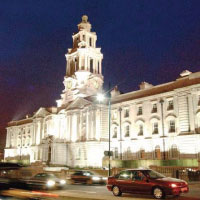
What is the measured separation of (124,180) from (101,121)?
38.6 m

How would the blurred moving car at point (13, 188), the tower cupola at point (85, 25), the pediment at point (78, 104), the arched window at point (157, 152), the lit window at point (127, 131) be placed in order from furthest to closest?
the tower cupola at point (85, 25) → the pediment at point (78, 104) → the lit window at point (127, 131) → the arched window at point (157, 152) → the blurred moving car at point (13, 188)

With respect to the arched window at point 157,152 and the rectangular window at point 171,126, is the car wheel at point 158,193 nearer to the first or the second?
the rectangular window at point 171,126

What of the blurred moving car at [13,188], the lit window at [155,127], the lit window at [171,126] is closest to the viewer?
the blurred moving car at [13,188]

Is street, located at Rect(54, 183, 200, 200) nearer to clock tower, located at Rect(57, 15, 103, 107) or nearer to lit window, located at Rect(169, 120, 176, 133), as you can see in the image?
lit window, located at Rect(169, 120, 176, 133)

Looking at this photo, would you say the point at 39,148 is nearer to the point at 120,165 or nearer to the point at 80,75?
the point at 80,75

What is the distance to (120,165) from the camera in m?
46.9

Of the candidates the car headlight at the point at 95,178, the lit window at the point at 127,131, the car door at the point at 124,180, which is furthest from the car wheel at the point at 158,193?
the lit window at the point at 127,131

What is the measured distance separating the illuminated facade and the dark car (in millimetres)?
23259

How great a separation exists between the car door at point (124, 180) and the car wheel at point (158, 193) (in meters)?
A: 1.92

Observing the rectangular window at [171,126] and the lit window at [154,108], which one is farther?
the lit window at [154,108]

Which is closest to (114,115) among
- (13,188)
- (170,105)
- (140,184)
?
(170,105)

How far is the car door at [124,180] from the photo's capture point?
741 inches

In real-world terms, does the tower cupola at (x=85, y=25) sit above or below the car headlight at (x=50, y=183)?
above

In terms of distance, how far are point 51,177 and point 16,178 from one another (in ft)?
42.5
